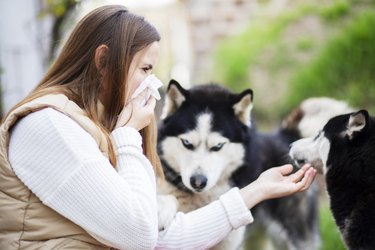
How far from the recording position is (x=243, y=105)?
2949mm

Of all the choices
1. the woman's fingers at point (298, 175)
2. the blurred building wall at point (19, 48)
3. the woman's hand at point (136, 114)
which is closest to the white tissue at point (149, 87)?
the woman's hand at point (136, 114)

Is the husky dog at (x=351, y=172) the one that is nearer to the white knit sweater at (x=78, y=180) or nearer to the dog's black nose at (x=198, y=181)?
the dog's black nose at (x=198, y=181)

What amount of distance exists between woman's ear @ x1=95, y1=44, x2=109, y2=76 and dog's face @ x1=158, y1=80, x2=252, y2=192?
94 centimetres

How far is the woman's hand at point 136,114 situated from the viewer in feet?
6.45

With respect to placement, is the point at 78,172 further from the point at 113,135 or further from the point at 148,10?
the point at 148,10

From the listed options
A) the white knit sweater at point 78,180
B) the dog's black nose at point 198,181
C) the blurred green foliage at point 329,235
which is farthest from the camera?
the blurred green foliage at point 329,235

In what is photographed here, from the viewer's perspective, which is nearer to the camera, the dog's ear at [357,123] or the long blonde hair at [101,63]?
the long blonde hair at [101,63]

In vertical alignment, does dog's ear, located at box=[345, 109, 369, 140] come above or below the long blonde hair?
below

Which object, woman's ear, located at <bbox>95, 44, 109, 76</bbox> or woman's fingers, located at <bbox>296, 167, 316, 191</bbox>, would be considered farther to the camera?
woman's fingers, located at <bbox>296, 167, 316, 191</bbox>

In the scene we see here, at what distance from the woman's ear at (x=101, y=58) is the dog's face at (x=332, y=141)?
958 millimetres

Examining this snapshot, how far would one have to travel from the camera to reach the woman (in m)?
1.75

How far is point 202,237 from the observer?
2129 millimetres

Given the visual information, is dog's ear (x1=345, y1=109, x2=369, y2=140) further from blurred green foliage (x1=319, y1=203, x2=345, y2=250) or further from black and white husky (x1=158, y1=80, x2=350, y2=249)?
blurred green foliage (x1=319, y1=203, x2=345, y2=250)

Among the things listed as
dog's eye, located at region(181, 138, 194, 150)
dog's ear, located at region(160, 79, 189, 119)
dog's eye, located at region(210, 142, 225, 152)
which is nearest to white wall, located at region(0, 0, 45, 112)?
dog's ear, located at region(160, 79, 189, 119)
